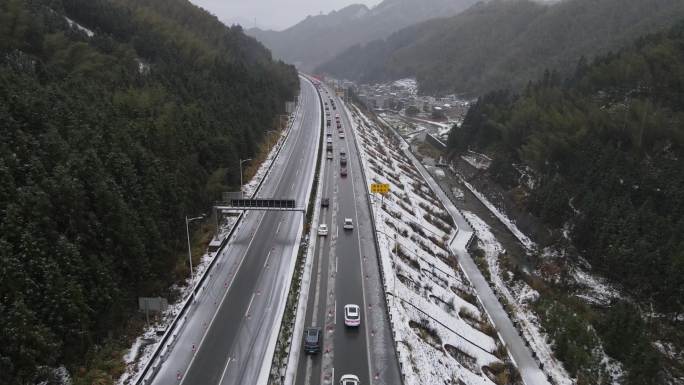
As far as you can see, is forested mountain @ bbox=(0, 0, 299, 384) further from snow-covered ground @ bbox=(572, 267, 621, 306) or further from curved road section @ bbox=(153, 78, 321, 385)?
snow-covered ground @ bbox=(572, 267, 621, 306)

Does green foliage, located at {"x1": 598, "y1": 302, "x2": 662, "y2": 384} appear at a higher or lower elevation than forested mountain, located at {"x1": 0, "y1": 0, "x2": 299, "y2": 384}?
lower

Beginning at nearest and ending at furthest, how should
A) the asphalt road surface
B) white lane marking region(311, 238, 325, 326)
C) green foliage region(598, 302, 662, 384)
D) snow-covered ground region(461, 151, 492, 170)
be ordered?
1. the asphalt road surface
2. green foliage region(598, 302, 662, 384)
3. white lane marking region(311, 238, 325, 326)
4. snow-covered ground region(461, 151, 492, 170)

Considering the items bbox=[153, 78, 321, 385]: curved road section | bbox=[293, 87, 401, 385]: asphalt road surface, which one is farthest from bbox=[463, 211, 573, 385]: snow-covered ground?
bbox=[153, 78, 321, 385]: curved road section

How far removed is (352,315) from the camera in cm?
3338

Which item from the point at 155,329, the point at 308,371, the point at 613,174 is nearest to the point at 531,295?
the point at 613,174

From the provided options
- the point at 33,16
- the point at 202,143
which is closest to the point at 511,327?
the point at 202,143

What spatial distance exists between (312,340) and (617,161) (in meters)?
56.9

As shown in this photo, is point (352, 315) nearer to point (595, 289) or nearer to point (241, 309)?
point (241, 309)

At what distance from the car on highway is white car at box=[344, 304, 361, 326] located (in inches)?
108

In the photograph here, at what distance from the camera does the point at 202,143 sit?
179 ft

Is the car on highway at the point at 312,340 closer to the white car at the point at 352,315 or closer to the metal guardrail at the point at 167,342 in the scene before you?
the white car at the point at 352,315

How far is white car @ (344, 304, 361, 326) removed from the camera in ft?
108

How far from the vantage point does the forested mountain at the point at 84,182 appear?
2469cm

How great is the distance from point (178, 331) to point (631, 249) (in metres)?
46.3
